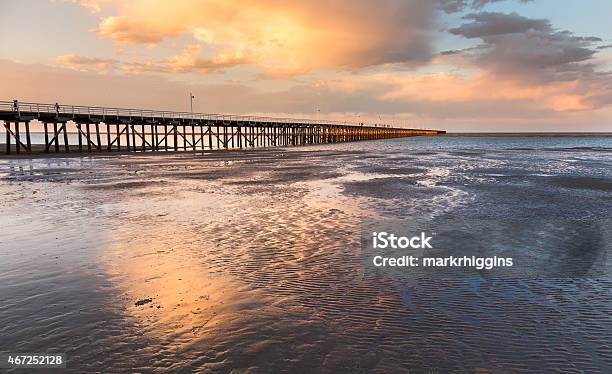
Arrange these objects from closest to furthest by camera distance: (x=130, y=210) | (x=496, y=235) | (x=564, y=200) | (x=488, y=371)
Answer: (x=488, y=371) → (x=496, y=235) → (x=130, y=210) → (x=564, y=200)

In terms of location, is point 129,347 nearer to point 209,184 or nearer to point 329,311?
point 329,311

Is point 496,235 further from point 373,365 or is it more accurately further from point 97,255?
point 97,255

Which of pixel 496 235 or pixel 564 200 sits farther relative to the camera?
pixel 564 200

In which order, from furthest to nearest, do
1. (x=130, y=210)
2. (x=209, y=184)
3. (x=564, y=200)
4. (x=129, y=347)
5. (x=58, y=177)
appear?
(x=58, y=177) < (x=209, y=184) < (x=564, y=200) < (x=130, y=210) < (x=129, y=347)

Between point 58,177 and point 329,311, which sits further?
point 58,177

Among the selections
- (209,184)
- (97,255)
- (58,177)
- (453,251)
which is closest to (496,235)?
(453,251)

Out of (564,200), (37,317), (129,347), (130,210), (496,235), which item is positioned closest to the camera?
(129,347)

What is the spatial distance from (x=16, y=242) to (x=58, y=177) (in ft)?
45.3

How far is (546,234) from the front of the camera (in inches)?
344

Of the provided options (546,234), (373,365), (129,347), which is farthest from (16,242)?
(546,234)

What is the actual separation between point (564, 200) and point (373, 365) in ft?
41.7

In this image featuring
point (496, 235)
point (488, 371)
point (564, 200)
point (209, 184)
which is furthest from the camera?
point (209, 184)

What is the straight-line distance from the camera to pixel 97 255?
716cm

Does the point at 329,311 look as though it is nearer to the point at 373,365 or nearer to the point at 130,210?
the point at 373,365
